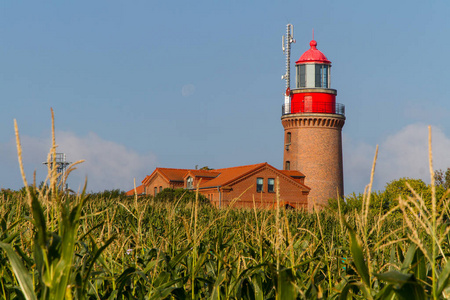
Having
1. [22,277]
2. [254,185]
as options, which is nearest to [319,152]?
[254,185]

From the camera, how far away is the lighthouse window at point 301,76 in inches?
2042

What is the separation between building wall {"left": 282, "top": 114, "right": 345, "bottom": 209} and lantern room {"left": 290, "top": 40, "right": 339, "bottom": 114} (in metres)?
0.96

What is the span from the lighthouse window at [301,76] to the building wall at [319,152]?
122 inches

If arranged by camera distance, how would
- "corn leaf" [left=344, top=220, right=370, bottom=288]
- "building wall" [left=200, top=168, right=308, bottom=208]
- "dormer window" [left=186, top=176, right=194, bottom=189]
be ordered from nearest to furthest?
"corn leaf" [left=344, top=220, right=370, bottom=288], "building wall" [left=200, top=168, right=308, bottom=208], "dormer window" [left=186, top=176, right=194, bottom=189]

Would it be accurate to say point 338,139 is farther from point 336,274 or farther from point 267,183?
point 336,274

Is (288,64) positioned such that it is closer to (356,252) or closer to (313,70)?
(313,70)

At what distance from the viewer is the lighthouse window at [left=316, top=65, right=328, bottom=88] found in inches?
2032

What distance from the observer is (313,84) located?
51562 millimetres

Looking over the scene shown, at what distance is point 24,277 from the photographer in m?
1.72

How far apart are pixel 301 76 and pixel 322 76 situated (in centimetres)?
207

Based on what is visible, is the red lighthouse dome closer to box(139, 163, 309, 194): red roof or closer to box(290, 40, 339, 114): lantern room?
box(290, 40, 339, 114): lantern room

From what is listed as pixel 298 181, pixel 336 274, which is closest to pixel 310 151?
pixel 298 181

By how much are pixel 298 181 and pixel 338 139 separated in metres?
5.94

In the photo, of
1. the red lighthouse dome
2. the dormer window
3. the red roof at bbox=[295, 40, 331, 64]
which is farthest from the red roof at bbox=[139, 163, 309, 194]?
the red roof at bbox=[295, 40, 331, 64]
